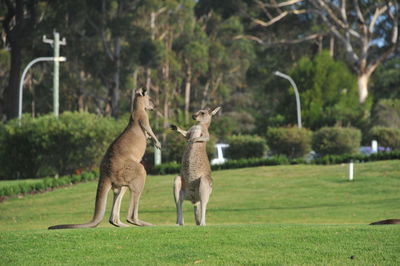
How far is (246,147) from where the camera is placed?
Result: 44.5 metres

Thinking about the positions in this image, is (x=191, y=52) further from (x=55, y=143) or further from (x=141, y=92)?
(x=141, y=92)

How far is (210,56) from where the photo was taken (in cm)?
8025

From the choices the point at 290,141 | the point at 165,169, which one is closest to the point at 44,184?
the point at 165,169

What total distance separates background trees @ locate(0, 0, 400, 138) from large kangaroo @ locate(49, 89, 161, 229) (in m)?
39.0

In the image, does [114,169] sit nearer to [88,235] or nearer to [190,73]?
[88,235]

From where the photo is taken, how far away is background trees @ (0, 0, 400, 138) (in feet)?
193

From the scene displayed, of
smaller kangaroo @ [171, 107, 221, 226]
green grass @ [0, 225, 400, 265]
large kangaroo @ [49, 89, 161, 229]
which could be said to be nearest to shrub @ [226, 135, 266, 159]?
smaller kangaroo @ [171, 107, 221, 226]

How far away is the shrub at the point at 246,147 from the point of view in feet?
146

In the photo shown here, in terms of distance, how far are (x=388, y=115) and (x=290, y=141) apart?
45.5ft

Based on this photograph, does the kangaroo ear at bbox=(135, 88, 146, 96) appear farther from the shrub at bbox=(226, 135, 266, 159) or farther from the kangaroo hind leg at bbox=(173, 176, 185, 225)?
the shrub at bbox=(226, 135, 266, 159)

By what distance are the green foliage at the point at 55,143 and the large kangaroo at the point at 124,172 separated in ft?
75.0

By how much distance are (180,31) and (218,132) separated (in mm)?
21265

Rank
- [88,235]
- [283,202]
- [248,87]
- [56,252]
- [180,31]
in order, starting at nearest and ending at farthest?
[56,252], [88,235], [283,202], [180,31], [248,87]

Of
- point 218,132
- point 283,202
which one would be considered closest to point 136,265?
point 283,202
